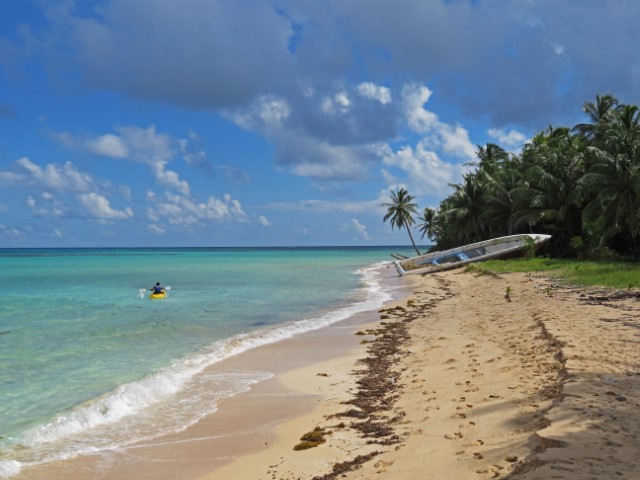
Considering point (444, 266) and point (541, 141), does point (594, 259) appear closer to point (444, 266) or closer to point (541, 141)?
point (444, 266)

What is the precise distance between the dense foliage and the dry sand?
17035 mm

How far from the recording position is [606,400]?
503cm

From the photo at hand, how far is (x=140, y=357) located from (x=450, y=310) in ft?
31.1

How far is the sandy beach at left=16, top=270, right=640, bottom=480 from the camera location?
13.5ft

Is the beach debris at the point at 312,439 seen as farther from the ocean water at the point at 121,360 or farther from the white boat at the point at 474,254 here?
the white boat at the point at 474,254

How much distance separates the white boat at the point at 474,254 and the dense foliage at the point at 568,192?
2024 millimetres

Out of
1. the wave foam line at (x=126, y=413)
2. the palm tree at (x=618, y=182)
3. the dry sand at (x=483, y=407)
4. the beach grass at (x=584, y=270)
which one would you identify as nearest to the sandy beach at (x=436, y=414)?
the dry sand at (x=483, y=407)

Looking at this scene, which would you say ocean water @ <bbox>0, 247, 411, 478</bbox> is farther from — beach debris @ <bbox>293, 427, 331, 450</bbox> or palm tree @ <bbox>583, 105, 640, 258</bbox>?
palm tree @ <bbox>583, 105, 640, 258</bbox>

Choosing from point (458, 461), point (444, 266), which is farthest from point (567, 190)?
point (458, 461)

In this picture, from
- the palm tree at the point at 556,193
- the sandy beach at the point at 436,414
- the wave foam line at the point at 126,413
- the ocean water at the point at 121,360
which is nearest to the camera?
the sandy beach at the point at 436,414

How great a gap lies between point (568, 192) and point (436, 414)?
32.4 metres

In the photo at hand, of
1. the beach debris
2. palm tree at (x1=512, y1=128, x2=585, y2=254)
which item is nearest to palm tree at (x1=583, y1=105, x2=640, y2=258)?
palm tree at (x1=512, y1=128, x2=585, y2=254)

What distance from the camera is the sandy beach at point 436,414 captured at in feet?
13.5

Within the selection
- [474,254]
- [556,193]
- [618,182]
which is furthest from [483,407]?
[474,254]
